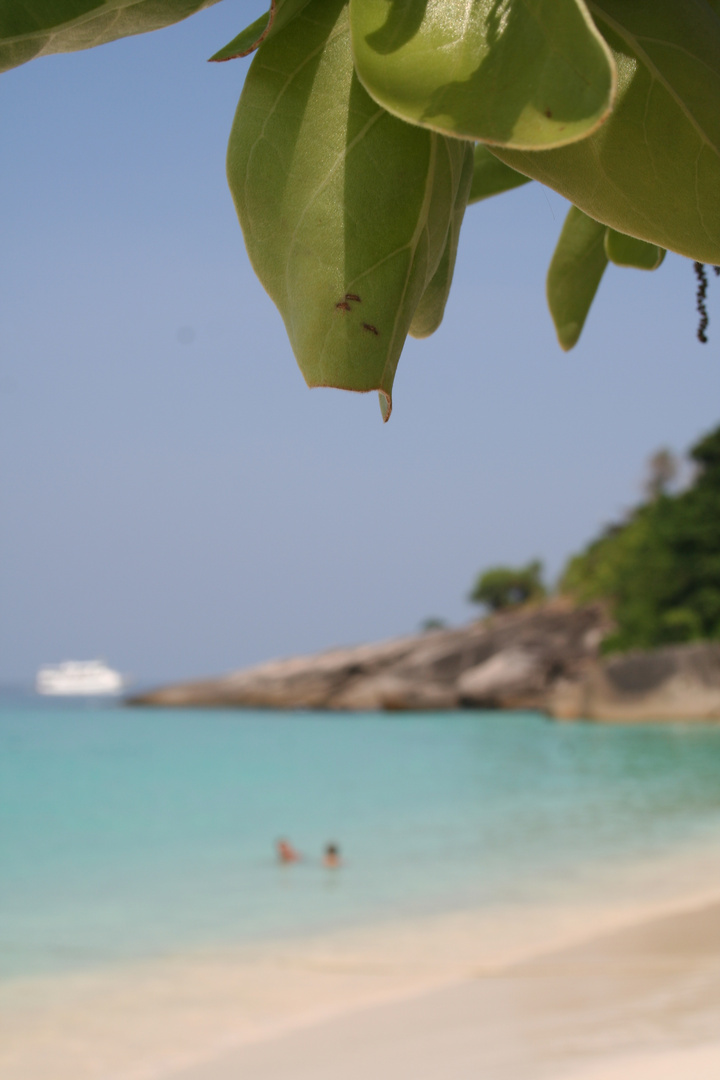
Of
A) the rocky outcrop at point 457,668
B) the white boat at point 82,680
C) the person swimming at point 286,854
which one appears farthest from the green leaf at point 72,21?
the white boat at point 82,680

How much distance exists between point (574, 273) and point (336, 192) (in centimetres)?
33

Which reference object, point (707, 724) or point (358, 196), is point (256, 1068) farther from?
point (707, 724)

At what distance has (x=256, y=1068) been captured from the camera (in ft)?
16.4

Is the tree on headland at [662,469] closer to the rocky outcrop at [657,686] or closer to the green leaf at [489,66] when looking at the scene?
the rocky outcrop at [657,686]

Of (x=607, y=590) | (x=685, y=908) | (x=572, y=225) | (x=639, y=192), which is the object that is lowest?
(x=685, y=908)

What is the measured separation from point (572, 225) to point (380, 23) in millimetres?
363

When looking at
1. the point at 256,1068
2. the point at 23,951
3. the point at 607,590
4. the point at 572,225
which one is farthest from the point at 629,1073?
the point at 607,590

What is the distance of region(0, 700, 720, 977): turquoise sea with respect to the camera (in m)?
9.08

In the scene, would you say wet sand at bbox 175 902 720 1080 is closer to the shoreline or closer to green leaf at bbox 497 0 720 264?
the shoreline

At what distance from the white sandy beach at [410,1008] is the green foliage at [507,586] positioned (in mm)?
38078

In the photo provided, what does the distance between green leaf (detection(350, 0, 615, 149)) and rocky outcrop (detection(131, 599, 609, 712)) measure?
30.5m

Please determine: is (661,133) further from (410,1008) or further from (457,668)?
(457,668)

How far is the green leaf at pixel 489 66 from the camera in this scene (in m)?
0.39

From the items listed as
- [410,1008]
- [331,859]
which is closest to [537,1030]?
[410,1008]
